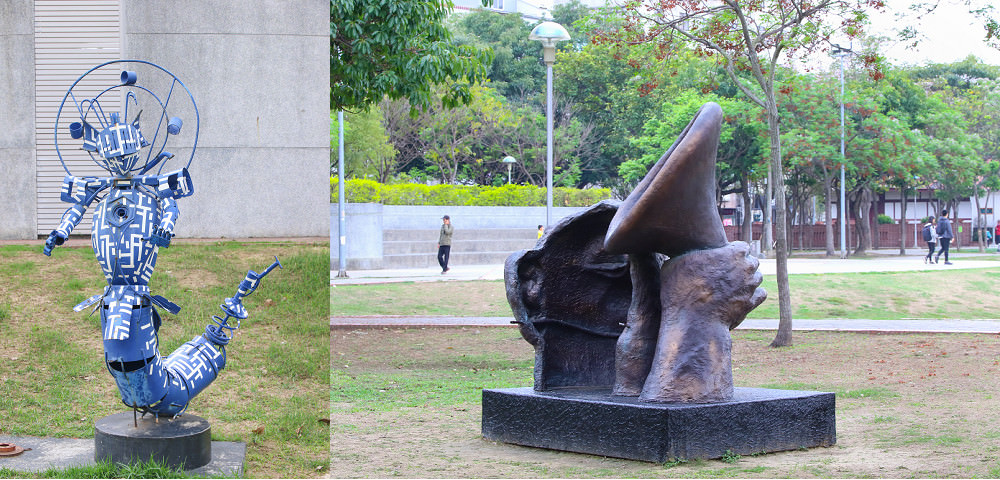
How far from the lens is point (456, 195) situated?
31.4 meters

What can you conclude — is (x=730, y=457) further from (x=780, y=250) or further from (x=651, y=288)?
(x=780, y=250)

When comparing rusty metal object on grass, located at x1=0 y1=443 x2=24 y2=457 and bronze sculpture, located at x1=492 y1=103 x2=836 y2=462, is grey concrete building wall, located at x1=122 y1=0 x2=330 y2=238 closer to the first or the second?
bronze sculpture, located at x1=492 y1=103 x2=836 y2=462

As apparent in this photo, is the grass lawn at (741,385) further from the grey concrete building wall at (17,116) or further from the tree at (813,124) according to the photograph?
the tree at (813,124)

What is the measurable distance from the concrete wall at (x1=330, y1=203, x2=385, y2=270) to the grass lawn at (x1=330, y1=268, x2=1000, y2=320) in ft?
18.7

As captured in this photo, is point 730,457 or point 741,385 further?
point 741,385

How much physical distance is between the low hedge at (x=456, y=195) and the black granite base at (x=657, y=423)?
60.6ft

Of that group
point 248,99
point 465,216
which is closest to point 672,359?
point 248,99

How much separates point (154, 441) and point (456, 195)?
25.6 metres

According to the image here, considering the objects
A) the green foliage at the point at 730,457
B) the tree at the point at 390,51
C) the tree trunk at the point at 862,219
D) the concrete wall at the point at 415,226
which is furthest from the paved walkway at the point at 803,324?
the tree trunk at the point at 862,219

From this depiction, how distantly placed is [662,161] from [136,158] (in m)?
3.23

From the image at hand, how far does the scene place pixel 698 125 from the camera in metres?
6.52

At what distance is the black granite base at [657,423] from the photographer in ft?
20.5

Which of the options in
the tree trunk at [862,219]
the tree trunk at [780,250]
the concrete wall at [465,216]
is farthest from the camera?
the tree trunk at [862,219]

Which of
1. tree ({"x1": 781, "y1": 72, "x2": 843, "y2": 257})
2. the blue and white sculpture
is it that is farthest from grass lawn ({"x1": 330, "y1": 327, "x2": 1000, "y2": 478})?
tree ({"x1": 781, "y1": 72, "x2": 843, "y2": 257})
